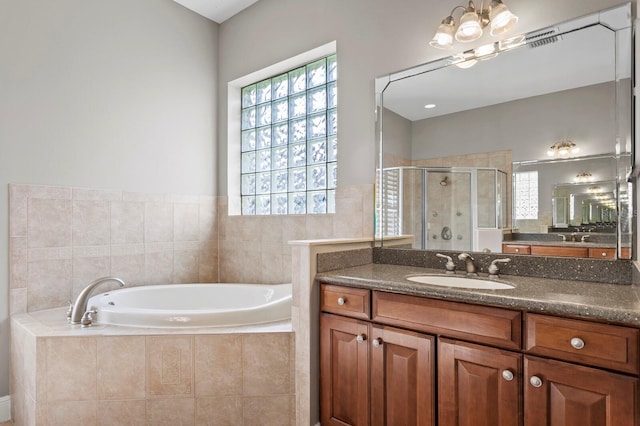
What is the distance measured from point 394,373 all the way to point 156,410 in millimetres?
1224

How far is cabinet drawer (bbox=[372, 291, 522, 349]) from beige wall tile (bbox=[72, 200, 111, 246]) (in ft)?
7.04

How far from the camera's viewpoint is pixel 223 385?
5.97 ft

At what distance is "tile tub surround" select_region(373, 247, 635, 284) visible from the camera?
1.52m

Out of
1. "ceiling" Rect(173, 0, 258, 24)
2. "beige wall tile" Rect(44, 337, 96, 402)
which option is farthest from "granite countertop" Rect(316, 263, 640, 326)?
"ceiling" Rect(173, 0, 258, 24)

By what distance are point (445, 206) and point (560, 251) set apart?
603 mm

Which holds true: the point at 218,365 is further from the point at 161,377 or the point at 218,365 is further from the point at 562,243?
the point at 562,243

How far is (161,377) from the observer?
180cm

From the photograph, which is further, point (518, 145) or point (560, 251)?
point (518, 145)

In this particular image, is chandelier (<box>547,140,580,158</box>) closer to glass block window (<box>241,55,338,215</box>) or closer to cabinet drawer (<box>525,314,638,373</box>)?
cabinet drawer (<box>525,314,638,373</box>)

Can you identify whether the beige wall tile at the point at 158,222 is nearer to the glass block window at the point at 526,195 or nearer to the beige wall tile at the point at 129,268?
the beige wall tile at the point at 129,268

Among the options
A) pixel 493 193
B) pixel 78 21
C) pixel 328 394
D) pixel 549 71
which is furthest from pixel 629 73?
pixel 78 21

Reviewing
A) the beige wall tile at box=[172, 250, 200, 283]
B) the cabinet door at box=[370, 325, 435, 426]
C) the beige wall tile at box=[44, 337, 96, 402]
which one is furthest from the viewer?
the beige wall tile at box=[172, 250, 200, 283]

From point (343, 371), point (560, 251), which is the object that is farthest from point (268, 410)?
point (560, 251)

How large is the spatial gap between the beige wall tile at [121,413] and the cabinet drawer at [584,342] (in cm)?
181
